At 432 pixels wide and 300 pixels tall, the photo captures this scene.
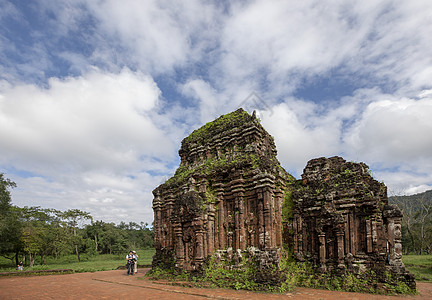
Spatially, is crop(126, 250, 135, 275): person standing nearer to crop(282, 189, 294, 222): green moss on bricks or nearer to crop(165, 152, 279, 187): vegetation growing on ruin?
crop(165, 152, 279, 187): vegetation growing on ruin

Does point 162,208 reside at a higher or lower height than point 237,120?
lower

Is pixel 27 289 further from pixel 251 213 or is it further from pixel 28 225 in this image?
pixel 28 225

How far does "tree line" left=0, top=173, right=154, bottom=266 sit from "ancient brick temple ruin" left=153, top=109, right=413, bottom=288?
63.1 ft

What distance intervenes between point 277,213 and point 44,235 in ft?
89.9

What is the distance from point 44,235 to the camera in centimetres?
2891

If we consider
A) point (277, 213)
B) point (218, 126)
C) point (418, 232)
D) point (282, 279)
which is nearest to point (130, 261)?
point (218, 126)

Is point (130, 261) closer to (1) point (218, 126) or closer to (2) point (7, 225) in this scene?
(1) point (218, 126)

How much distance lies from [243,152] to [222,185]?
1975 mm

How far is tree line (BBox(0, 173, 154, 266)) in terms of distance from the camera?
25.5 metres

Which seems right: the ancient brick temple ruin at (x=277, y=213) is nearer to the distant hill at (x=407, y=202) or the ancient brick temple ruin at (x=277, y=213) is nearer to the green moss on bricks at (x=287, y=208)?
the green moss on bricks at (x=287, y=208)

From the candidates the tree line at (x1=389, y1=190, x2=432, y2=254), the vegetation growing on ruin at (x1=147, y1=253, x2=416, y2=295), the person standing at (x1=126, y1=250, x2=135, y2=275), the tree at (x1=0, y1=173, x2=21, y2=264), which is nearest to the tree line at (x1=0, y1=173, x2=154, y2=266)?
the tree at (x1=0, y1=173, x2=21, y2=264)

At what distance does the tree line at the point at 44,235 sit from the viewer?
83.7 feet

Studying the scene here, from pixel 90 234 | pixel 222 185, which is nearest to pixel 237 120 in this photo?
pixel 222 185

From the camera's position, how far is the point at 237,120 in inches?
583
